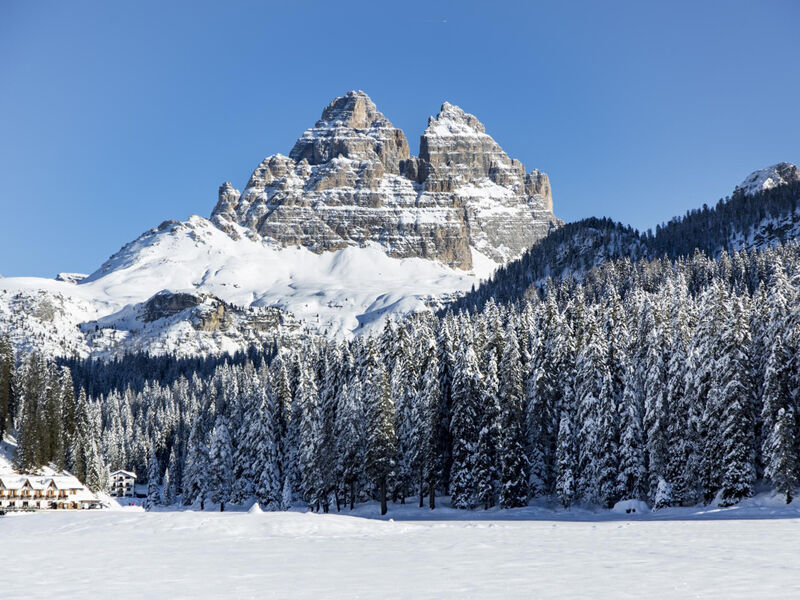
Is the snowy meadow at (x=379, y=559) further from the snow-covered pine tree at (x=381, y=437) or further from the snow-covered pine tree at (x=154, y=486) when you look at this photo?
the snow-covered pine tree at (x=154, y=486)

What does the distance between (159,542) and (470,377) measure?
3800 centimetres

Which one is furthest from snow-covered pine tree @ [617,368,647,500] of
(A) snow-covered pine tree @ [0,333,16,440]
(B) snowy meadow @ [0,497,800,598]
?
(A) snow-covered pine tree @ [0,333,16,440]

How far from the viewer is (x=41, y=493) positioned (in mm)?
89688

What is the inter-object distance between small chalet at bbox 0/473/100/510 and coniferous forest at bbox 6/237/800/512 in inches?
185

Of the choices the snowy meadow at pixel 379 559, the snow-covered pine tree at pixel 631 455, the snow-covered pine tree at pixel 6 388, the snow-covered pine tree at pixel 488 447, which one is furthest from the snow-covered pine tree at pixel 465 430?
the snow-covered pine tree at pixel 6 388

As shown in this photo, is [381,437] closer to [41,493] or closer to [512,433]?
[512,433]

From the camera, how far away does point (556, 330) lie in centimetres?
7444

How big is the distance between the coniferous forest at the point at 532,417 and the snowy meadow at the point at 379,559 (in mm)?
19405

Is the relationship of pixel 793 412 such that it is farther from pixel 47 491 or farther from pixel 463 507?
pixel 47 491

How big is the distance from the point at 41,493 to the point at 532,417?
59.1 metres

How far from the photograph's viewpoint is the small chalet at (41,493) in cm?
8831

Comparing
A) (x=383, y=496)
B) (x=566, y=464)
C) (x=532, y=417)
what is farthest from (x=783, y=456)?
(x=383, y=496)

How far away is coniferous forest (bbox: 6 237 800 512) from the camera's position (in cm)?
5397

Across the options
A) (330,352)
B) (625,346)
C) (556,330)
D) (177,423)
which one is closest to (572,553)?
(625,346)
